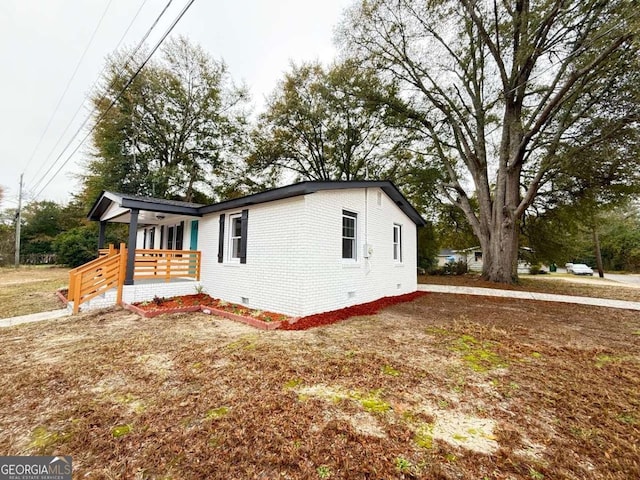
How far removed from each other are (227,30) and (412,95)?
10.4m

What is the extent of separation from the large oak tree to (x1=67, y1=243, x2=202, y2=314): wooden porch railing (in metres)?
12.4

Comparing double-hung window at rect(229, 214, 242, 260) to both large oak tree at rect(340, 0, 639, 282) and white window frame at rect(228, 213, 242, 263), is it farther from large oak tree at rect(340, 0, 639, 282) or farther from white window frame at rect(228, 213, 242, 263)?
large oak tree at rect(340, 0, 639, 282)

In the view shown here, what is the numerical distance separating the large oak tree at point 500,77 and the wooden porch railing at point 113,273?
40.7 feet

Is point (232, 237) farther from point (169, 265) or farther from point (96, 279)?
point (96, 279)

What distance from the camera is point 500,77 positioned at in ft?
38.3

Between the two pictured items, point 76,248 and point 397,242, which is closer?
point 397,242

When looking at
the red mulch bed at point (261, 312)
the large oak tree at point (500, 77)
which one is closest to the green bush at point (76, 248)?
the red mulch bed at point (261, 312)

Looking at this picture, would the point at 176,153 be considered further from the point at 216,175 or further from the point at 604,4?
the point at 604,4

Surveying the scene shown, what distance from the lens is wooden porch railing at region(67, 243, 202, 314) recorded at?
6551mm

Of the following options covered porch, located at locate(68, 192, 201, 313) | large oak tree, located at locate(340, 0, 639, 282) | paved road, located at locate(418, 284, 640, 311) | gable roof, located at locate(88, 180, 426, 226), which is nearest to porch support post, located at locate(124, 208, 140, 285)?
covered porch, located at locate(68, 192, 201, 313)

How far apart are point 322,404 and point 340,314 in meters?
3.78

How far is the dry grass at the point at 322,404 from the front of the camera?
6.23ft

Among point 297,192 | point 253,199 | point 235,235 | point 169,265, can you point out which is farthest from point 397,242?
point 169,265

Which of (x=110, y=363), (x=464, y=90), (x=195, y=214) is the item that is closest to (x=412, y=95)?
(x=464, y=90)
